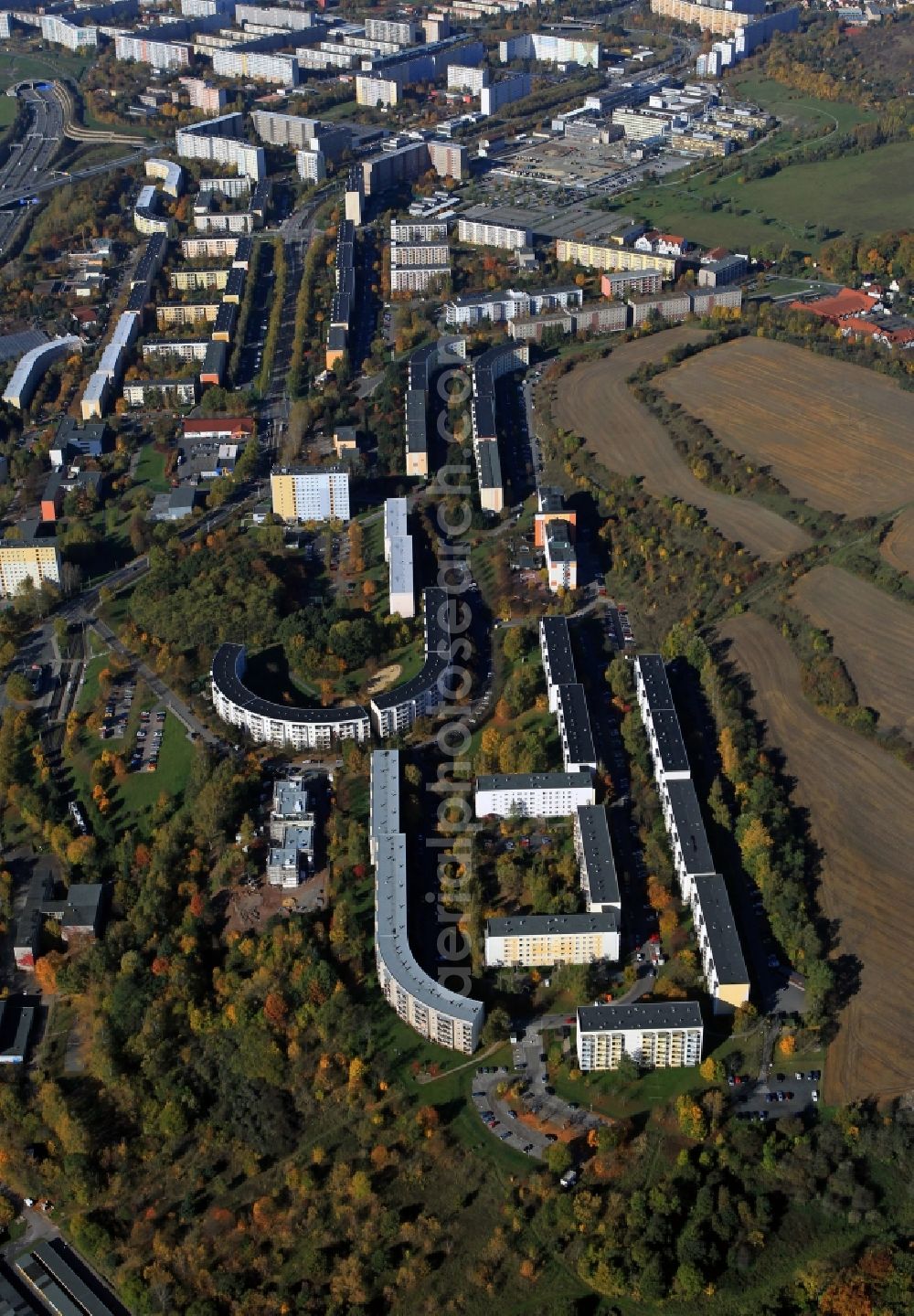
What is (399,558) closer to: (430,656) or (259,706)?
(430,656)

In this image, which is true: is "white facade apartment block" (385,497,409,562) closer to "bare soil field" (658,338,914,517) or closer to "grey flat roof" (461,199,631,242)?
"bare soil field" (658,338,914,517)

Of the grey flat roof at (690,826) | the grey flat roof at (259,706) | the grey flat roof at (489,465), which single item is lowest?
the grey flat roof at (259,706)

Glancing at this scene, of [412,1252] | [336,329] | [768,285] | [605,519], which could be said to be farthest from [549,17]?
[412,1252]

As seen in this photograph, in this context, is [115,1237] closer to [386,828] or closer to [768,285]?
[386,828]

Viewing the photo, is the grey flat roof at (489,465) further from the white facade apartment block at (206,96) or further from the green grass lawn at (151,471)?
the white facade apartment block at (206,96)

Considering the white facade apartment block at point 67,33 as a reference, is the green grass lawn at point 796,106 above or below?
below

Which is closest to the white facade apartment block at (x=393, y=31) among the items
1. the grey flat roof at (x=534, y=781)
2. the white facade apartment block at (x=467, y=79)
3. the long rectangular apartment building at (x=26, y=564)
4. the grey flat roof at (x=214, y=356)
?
the white facade apartment block at (x=467, y=79)
